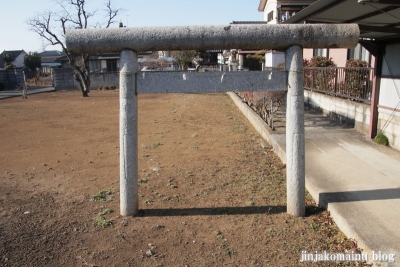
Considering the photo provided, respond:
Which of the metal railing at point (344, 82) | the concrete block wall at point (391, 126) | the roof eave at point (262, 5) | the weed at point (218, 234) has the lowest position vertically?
the weed at point (218, 234)

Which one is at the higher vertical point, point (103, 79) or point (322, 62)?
point (322, 62)

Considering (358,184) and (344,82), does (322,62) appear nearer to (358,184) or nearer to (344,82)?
(344,82)

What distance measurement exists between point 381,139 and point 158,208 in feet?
17.3

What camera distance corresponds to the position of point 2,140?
955 centimetres

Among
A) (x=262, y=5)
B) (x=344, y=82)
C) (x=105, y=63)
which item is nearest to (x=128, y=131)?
(x=344, y=82)

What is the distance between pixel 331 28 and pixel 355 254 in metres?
2.67

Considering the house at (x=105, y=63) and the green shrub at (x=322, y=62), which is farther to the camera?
the house at (x=105, y=63)

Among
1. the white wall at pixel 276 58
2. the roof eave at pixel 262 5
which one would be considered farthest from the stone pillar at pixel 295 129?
the roof eave at pixel 262 5

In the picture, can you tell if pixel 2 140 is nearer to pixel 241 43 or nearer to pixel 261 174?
pixel 261 174

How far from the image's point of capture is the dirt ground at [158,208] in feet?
12.4

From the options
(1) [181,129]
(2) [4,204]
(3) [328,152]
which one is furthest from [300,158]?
(1) [181,129]

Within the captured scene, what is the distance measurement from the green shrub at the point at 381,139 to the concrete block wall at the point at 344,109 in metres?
0.70

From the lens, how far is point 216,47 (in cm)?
444

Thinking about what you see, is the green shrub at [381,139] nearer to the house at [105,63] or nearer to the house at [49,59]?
the house at [105,63]
